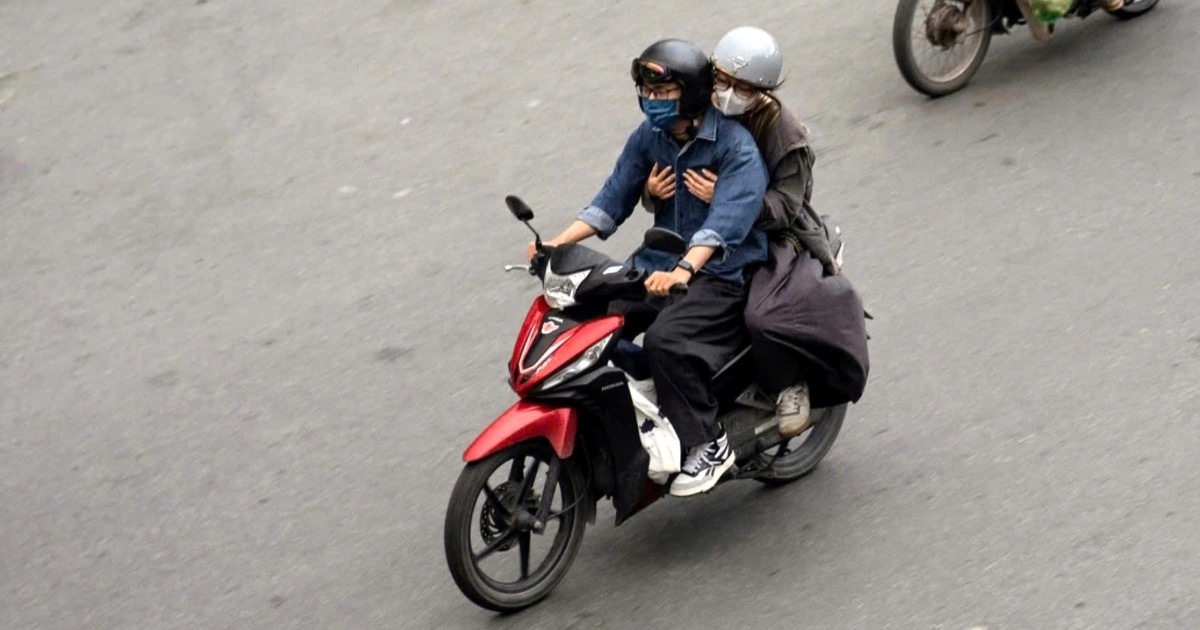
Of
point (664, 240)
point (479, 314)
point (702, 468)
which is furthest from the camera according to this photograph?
point (479, 314)

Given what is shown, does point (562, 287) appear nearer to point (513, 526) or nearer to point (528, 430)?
point (528, 430)

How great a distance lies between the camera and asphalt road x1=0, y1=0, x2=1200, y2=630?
18.1 feet

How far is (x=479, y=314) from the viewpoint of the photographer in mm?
7367

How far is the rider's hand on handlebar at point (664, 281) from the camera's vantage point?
510cm

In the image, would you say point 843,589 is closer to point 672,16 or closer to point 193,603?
point 193,603

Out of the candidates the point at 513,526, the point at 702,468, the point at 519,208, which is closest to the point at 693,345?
the point at 702,468

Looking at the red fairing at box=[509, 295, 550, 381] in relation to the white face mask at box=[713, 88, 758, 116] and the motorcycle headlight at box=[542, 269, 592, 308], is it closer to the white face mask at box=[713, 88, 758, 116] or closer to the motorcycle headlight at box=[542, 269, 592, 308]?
the motorcycle headlight at box=[542, 269, 592, 308]

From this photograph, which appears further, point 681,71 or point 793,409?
point 793,409

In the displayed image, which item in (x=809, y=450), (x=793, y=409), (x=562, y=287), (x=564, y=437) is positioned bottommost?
(x=809, y=450)

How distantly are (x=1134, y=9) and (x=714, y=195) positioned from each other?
16.1 feet

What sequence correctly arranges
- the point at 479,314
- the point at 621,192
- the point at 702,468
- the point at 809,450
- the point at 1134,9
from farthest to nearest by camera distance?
the point at 1134,9, the point at 479,314, the point at 809,450, the point at 621,192, the point at 702,468

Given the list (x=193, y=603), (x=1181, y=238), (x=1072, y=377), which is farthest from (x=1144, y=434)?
(x=193, y=603)

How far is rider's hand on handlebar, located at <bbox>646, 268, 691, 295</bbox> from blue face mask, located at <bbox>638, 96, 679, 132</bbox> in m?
0.48

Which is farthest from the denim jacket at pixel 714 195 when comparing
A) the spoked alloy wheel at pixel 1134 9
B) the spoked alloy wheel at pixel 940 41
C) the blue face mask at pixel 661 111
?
the spoked alloy wheel at pixel 1134 9
